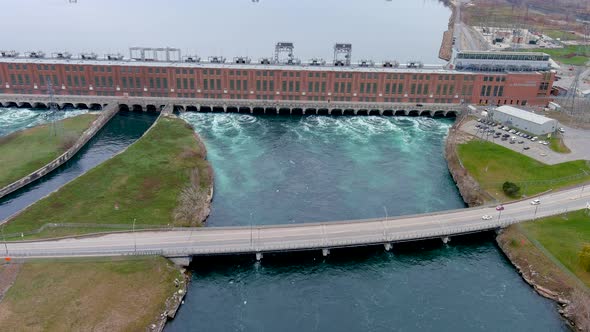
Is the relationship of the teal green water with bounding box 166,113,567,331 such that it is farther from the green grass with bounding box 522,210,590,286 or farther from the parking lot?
the parking lot

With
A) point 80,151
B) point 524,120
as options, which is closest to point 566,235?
point 524,120

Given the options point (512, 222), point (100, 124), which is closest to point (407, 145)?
point (512, 222)

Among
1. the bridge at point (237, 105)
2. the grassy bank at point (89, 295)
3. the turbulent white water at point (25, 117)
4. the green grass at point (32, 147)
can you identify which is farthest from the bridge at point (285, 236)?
the turbulent white water at point (25, 117)

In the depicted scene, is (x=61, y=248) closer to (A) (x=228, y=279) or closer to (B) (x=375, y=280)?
(A) (x=228, y=279)

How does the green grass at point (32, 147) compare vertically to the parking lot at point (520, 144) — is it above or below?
below

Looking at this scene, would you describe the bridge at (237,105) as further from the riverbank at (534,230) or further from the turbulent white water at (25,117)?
the riverbank at (534,230)

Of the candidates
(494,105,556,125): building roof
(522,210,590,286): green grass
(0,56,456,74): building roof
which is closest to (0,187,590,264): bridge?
(522,210,590,286): green grass

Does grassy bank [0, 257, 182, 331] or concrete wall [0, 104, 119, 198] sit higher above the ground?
concrete wall [0, 104, 119, 198]
